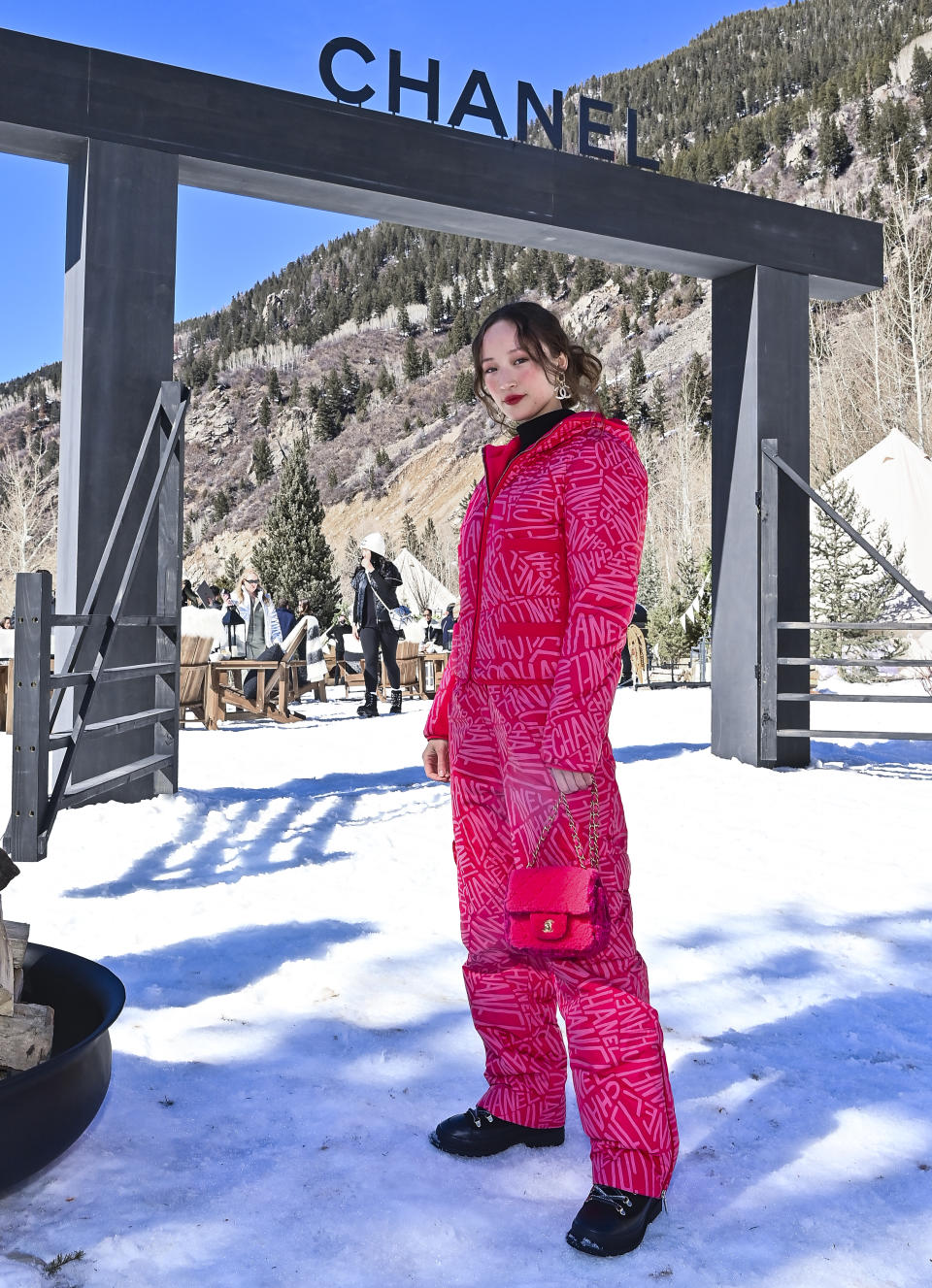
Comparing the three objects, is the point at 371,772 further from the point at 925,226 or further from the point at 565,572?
the point at 925,226

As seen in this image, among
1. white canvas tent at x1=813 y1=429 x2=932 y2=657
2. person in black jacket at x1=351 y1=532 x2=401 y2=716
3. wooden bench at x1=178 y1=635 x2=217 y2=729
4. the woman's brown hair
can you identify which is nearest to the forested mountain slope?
white canvas tent at x1=813 y1=429 x2=932 y2=657

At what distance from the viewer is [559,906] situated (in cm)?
168

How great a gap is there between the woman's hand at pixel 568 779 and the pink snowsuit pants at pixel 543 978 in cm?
4

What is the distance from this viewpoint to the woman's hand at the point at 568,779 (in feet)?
5.58

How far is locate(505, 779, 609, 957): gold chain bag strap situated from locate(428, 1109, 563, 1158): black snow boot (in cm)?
46

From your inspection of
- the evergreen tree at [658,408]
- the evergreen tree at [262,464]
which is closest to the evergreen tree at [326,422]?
the evergreen tree at [262,464]

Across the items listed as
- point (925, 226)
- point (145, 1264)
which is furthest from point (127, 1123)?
point (925, 226)

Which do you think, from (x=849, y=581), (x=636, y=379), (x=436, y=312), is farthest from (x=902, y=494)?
(x=436, y=312)

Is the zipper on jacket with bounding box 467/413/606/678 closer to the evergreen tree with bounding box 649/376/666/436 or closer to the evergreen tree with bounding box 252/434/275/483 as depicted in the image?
the evergreen tree with bounding box 649/376/666/436

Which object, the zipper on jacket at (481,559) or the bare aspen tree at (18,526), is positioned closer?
the zipper on jacket at (481,559)

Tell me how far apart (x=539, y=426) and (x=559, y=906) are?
2.82 feet

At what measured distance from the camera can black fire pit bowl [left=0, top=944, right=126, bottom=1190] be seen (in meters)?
1.64

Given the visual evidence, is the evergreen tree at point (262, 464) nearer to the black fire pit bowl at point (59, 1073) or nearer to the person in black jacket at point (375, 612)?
the person in black jacket at point (375, 612)

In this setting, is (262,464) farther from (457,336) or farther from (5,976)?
(5,976)
